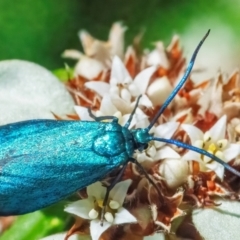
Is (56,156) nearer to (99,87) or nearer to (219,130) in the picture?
(99,87)

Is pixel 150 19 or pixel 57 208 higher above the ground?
pixel 150 19

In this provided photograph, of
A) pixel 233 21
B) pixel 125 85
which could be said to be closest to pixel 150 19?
pixel 233 21

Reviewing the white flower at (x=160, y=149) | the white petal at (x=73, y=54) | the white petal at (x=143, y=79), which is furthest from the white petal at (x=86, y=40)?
the white flower at (x=160, y=149)

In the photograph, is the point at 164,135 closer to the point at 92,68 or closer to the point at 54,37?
the point at 92,68

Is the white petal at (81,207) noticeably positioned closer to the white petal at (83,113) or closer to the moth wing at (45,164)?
the moth wing at (45,164)

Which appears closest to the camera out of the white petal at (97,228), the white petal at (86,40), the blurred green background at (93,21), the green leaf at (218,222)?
the white petal at (97,228)

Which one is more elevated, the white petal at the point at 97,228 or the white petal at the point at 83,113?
the white petal at the point at 83,113
